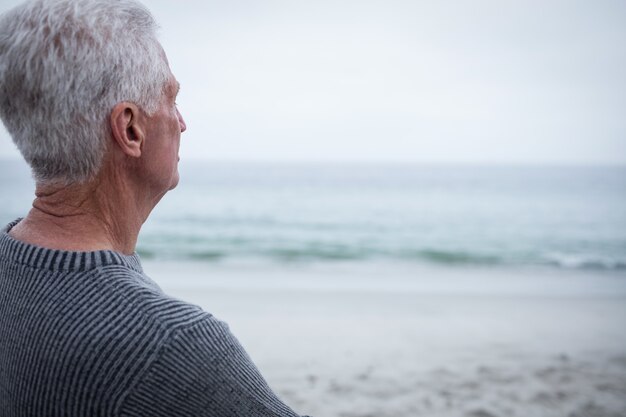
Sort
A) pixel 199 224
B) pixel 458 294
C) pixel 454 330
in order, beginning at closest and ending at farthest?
pixel 454 330, pixel 458 294, pixel 199 224

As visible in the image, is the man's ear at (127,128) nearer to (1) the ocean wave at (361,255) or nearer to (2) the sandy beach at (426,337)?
(2) the sandy beach at (426,337)

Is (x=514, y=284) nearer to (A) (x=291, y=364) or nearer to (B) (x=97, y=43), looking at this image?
(A) (x=291, y=364)

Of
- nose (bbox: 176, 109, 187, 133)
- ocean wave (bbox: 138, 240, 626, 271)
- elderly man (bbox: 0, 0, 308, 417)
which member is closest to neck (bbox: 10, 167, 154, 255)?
elderly man (bbox: 0, 0, 308, 417)

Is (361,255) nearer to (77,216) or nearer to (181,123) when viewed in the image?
(181,123)

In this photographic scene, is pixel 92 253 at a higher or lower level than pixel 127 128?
lower

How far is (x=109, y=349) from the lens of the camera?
32.3 inches

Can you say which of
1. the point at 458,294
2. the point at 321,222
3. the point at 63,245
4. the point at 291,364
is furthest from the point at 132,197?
the point at 321,222

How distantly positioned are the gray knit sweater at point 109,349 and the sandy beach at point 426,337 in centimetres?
391

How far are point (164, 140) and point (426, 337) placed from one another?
254 inches

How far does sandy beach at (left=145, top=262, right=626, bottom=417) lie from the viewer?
4.86m

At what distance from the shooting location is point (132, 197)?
3.55ft

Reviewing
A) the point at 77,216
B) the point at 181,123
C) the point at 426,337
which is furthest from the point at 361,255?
the point at 77,216

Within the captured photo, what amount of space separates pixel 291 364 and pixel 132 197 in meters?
5.06

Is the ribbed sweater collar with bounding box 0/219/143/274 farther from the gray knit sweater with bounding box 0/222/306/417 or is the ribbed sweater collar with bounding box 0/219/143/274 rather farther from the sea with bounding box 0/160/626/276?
the sea with bounding box 0/160/626/276
